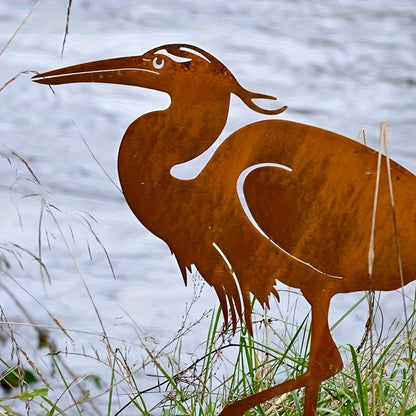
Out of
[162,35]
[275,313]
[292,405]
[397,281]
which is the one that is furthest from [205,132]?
[162,35]

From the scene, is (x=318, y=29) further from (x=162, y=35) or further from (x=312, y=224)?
(x=312, y=224)

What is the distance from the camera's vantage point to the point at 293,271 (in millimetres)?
983

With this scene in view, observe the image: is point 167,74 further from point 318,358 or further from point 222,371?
point 222,371

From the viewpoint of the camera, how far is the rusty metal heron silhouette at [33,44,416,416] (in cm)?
97

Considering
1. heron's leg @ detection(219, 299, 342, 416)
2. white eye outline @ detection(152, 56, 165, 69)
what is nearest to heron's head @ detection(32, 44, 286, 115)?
white eye outline @ detection(152, 56, 165, 69)

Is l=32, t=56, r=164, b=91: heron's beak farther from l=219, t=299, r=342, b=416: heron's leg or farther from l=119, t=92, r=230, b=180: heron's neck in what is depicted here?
l=219, t=299, r=342, b=416: heron's leg

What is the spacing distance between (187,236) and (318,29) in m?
1.89

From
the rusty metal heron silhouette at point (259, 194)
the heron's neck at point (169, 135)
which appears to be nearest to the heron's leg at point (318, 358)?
the rusty metal heron silhouette at point (259, 194)

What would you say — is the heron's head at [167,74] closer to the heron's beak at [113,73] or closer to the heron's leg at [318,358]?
the heron's beak at [113,73]

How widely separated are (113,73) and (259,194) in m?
0.22

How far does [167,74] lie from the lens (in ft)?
3.22

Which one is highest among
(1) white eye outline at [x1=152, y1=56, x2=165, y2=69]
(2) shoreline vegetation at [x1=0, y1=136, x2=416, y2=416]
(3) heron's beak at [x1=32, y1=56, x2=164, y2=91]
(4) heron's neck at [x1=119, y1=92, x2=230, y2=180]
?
(1) white eye outline at [x1=152, y1=56, x2=165, y2=69]

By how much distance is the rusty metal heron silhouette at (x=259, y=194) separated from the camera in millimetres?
967

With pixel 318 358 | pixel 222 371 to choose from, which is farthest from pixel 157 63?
pixel 222 371
